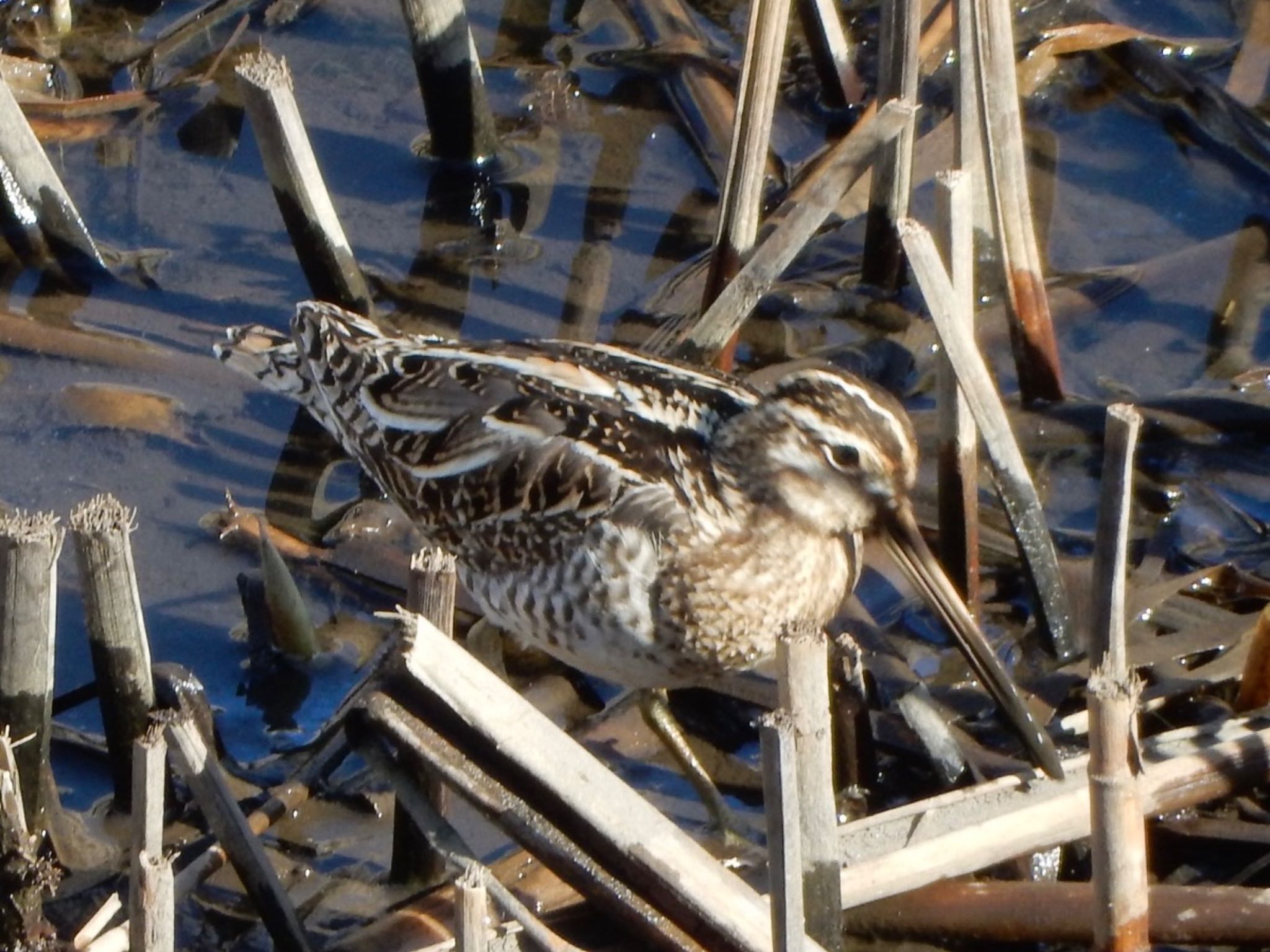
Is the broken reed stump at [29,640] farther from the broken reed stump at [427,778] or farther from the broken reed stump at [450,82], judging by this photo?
the broken reed stump at [450,82]

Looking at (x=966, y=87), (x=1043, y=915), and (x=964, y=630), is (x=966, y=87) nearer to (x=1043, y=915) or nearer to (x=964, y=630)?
(x=964, y=630)

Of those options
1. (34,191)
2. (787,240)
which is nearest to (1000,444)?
(787,240)

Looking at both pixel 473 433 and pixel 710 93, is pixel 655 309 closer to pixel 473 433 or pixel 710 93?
pixel 710 93

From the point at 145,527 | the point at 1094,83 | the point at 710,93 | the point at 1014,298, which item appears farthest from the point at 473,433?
the point at 1094,83

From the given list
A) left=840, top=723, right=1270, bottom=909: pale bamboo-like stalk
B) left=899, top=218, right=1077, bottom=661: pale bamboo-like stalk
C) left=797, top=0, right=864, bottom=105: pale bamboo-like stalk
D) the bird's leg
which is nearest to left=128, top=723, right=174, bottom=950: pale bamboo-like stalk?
left=840, top=723, right=1270, bottom=909: pale bamboo-like stalk

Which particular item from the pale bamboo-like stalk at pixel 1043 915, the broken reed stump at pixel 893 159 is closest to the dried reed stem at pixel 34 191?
the broken reed stump at pixel 893 159

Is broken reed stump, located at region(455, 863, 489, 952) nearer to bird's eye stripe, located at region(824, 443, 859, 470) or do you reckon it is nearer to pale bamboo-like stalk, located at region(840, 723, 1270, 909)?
pale bamboo-like stalk, located at region(840, 723, 1270, 909)
